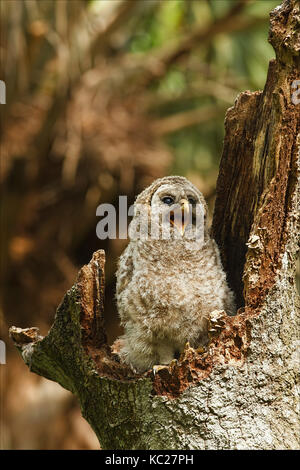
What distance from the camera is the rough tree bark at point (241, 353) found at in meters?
2.01

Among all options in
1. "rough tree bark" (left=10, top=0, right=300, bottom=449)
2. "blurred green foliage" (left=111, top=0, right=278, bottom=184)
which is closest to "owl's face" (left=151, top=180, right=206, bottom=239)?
"rough tree bark" (left=10, top=0, right=300, bottom=449)

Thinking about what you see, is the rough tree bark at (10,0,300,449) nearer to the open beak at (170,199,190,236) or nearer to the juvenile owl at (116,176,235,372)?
the juvenile owl at (116,176,235,372)

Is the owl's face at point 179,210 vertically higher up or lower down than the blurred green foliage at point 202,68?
lower down

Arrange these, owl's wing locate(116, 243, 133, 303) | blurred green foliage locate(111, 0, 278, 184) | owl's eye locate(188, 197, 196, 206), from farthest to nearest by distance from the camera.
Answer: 1. blurred green foliage locate(111, 0, 278, 184)
2. owl's eye locate(188, 197, 196, 206)
3. owl's wing locate(116, 243, 133, 303)

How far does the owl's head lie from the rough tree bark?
1.33 ft

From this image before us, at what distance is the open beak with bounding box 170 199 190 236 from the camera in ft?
9.05

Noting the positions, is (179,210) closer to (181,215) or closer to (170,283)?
(181,215)

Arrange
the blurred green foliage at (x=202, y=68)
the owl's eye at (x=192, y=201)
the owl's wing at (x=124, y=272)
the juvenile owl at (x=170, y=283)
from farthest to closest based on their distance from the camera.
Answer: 1. the blurred green foliage at (x=202, y=68)
2. the owl's eye at (x=192, y=201)
3. the owl's wing at (x=124, y=272)
4. the juvenile owl at (x=170, y=283)

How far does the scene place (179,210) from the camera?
2.79 metres

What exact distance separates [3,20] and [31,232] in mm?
1920

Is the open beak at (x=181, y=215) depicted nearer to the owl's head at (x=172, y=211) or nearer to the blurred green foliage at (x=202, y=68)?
the owl's head at (x=172, y=211)

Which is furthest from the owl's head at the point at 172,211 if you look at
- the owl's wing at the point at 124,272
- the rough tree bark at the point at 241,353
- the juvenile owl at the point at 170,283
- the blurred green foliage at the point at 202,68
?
the blurred green foliage at the point at 202,68

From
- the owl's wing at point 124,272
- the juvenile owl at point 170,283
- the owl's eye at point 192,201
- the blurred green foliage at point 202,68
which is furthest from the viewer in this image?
the blurred green foliage at point 202,68

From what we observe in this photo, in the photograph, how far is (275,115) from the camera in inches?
86.7
